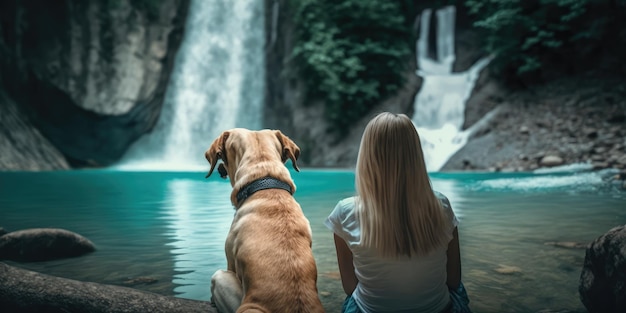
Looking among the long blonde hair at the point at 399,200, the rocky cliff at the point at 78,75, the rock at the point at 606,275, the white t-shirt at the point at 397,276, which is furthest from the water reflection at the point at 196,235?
the rocky cliff at the point at 78,75

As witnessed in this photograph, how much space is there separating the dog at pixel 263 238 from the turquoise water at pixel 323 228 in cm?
93

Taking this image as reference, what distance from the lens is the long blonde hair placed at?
1.80 m

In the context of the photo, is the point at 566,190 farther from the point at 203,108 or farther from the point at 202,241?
the point at 203,108

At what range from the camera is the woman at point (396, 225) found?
181 centimetres

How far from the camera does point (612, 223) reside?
5.07 meters

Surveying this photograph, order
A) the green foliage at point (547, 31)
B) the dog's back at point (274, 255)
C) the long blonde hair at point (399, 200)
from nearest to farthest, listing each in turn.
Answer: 1. the long blonde hair at point (399, 200)
2. the dog's back at point (274, 255)
3. the green foliage at point (547, 31)

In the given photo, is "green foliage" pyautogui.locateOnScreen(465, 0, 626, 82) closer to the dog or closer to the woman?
the dog

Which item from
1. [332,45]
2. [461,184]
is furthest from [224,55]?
[461,184]

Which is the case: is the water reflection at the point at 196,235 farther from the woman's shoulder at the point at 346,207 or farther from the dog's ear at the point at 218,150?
the woman's shoulder at the point at 346,207

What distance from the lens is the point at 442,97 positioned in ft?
54.8

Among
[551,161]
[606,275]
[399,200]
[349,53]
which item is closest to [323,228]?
[606,275]

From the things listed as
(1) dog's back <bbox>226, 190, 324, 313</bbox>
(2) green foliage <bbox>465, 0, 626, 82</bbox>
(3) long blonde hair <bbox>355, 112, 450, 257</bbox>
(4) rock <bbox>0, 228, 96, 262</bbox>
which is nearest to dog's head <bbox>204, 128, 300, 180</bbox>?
(1) dog's back <bbox>226, 190, 324, 313</bbox>

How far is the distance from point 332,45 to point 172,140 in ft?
27.5

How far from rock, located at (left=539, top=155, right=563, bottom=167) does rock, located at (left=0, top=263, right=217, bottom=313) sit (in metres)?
11.2
